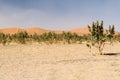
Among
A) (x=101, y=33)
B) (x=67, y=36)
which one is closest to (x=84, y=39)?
(x=67, y=36)

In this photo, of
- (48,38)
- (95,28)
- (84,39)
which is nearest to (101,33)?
(95,28)

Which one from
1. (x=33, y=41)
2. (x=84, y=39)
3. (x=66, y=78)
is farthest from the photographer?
(x=84, y=39)

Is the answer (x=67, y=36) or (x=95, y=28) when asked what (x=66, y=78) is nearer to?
(x=95, y=28)

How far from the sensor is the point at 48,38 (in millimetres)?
45875

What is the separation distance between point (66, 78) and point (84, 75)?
1.01 m

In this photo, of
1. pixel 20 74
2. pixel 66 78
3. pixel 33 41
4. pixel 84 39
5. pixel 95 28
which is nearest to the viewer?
pixel 66 78

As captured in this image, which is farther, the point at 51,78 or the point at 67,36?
the point at 67,36

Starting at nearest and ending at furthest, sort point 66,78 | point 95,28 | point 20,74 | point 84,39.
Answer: point 66,78
point 20,74
point 95,28
point 84,39

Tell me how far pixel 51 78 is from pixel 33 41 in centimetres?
3366

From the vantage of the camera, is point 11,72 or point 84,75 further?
point 11,72

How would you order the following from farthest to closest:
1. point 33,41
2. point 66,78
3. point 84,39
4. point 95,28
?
1. point 84,39
2. point 33,41
3. point 95,28
4. point 66,78

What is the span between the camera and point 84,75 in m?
12.6

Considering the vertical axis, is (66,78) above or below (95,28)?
below

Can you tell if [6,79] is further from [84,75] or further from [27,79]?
[84,75]
